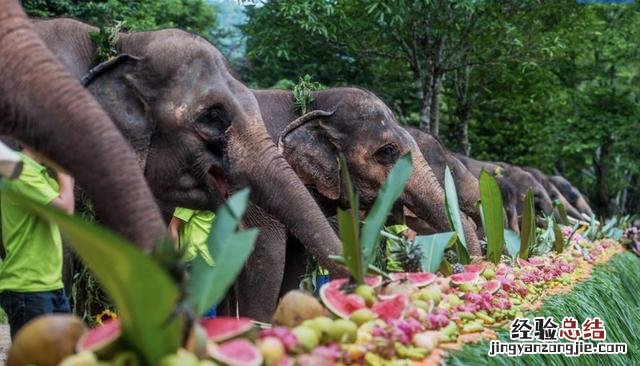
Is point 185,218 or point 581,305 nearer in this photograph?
point 581,305

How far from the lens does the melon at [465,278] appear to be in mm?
4250

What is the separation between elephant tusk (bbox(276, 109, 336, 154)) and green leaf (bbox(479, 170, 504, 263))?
8.40ft

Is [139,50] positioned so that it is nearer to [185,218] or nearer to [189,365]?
[185,218]

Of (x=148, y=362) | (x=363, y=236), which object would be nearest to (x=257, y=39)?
(x=363, y=236)

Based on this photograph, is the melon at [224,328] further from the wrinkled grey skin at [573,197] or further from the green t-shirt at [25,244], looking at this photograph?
the wrinkled grey skin at [573,197]

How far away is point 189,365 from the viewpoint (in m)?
2.13

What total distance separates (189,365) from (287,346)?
423mm

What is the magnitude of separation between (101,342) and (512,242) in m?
4.43

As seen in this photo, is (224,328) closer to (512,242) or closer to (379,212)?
(379,212)

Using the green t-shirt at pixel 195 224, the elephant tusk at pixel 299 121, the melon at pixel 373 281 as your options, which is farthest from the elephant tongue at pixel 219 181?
the melon at pixel 373 281

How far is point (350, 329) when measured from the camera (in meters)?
2.74

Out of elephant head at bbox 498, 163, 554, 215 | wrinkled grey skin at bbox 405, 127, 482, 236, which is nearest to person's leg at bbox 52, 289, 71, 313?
wrinkled grey skin at bbox 405, 127, 482, 236

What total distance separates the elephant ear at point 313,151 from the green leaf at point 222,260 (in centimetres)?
507

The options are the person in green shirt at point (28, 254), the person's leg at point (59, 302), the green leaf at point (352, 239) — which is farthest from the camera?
the person's leg at point (59, 302)
